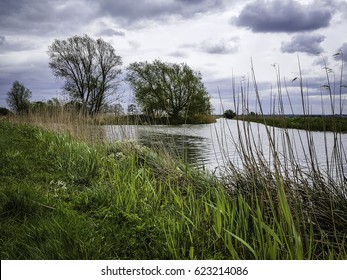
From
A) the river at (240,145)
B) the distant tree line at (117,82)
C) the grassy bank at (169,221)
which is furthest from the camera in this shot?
the distant tree line at (117,82)

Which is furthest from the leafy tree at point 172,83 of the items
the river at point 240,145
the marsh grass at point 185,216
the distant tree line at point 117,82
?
the marsh grass at point 185,216

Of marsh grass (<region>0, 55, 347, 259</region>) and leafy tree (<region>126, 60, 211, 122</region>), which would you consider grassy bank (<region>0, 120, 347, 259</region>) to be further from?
leafy tree (<region>126, 60, 211, 122</region>)

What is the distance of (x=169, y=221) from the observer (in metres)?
2.79

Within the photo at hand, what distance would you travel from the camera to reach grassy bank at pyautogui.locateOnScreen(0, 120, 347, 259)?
2.41 meters

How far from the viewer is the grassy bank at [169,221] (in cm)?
241

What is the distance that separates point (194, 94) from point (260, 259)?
28.1 m

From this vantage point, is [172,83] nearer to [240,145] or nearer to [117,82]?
[117,82]

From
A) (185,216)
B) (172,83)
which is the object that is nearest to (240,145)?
(185,216)

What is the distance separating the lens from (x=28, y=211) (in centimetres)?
337

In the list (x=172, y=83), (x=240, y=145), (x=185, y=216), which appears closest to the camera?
(x=185, y=216)

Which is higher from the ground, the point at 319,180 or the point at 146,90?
the point at 146,90

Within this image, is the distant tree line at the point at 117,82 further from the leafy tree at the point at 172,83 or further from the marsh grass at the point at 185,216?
the marsh grass at the point at 185,216
